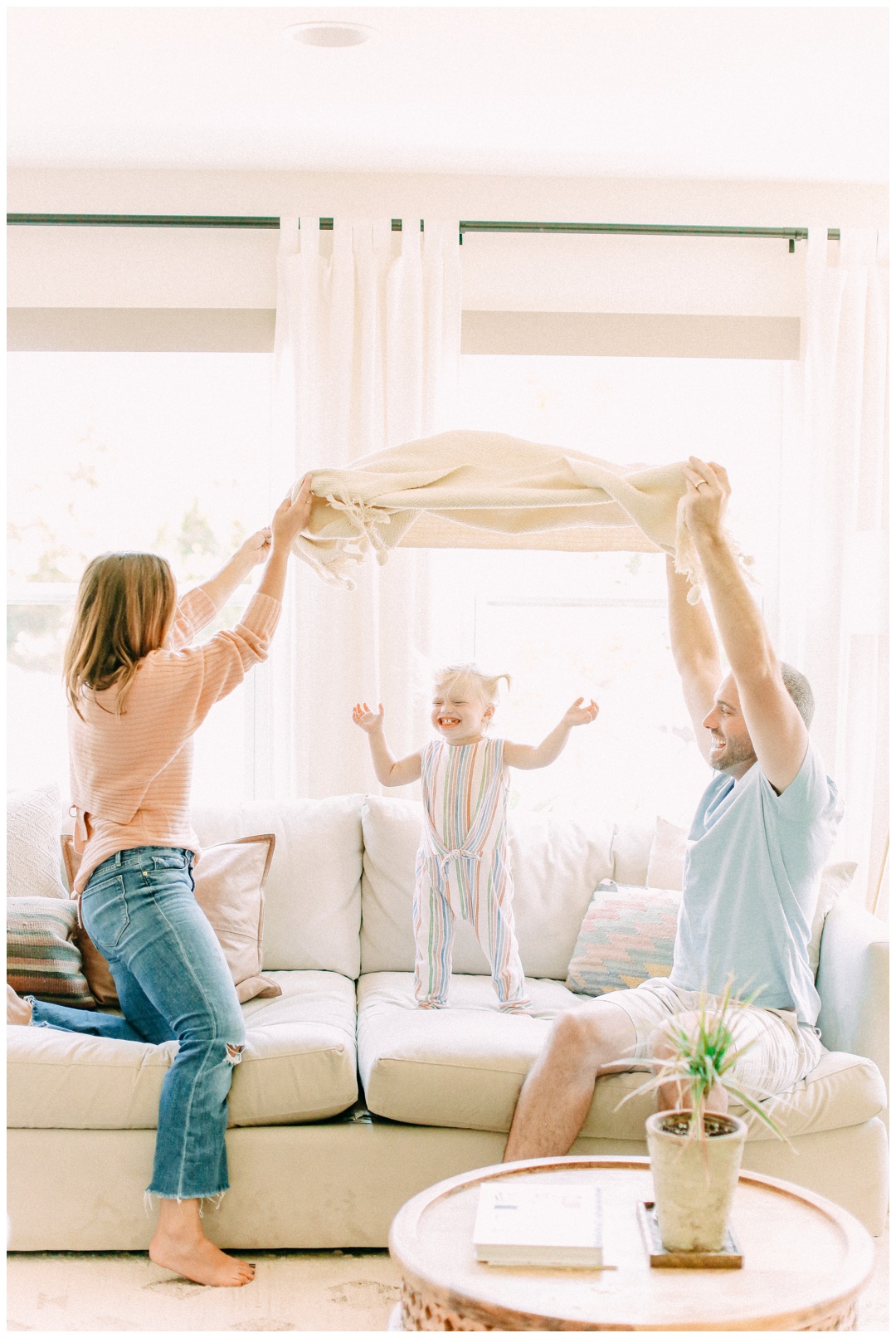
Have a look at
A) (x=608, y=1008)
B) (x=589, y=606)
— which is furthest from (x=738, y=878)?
(x=589, y=606)

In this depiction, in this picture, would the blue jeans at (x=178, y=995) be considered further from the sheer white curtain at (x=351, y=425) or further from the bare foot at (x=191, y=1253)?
the sheer white curtain at (x=351, y=425)

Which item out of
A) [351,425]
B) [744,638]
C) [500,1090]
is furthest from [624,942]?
[351,425]

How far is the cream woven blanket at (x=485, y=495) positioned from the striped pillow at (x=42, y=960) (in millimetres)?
1091

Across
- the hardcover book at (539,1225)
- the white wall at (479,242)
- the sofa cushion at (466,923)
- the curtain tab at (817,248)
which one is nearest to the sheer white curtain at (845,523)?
the curtain tab at (817,248)

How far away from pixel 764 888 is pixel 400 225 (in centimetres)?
251

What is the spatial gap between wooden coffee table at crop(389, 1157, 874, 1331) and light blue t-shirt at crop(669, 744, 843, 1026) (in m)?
0.55

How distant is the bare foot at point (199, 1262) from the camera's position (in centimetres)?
234

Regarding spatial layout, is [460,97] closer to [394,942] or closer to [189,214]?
[189,214]

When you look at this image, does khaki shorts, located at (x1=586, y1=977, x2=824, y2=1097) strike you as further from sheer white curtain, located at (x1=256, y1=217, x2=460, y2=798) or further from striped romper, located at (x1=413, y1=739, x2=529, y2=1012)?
sheer white curtain, located at (x1=256, y1=217, x2=460, y2=798)

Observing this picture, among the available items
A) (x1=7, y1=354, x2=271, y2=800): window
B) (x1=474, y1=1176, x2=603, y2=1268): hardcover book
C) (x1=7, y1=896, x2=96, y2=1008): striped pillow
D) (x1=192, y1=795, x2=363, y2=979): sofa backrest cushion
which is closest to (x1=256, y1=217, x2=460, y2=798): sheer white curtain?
(x1=7, y1=354, x2=271, y2=800): window

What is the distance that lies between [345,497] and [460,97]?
159 cm

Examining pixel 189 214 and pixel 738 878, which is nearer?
pixel 738 878

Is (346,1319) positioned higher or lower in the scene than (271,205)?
lower

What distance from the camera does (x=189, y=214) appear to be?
3.89 m
